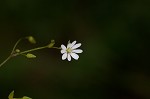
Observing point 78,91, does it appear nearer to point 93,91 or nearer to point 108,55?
point 93,91

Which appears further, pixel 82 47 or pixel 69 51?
pixel 82 47

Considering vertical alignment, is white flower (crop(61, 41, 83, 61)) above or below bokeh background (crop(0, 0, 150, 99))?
below

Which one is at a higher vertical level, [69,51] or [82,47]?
[82,47]

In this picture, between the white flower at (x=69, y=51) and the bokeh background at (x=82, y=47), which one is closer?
the white flower at (x=69, y=51)

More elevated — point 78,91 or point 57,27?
point 57,27

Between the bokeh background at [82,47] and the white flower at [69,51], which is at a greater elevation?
the bokeh background at [82,47]

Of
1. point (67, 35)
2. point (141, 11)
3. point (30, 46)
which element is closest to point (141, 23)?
point (141, 11)

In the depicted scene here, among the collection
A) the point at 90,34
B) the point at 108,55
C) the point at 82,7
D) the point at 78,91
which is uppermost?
the point at 82,7

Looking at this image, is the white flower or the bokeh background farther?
the bokeh background
